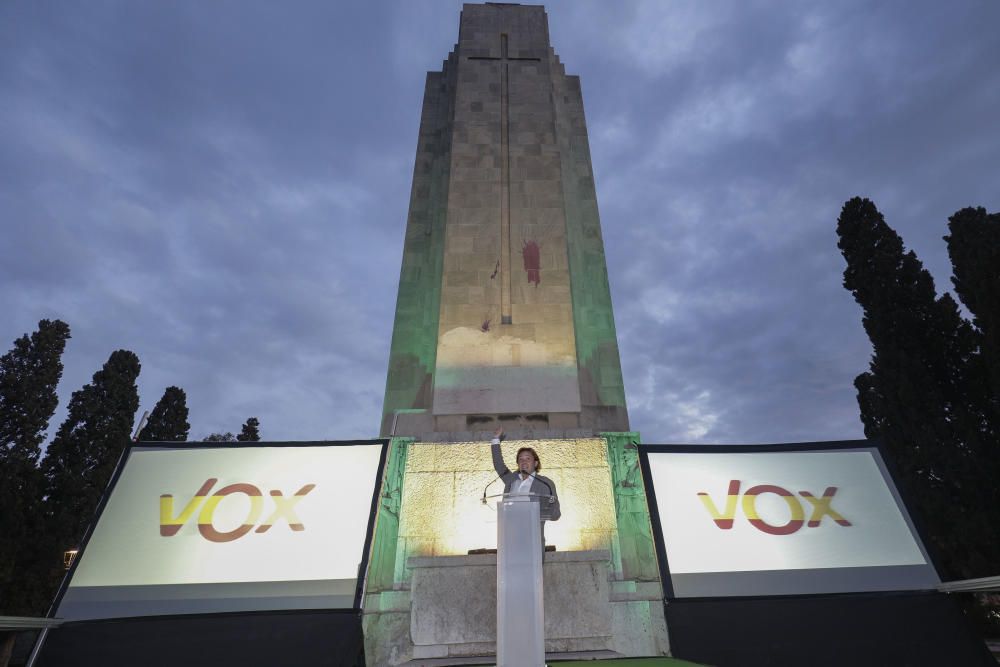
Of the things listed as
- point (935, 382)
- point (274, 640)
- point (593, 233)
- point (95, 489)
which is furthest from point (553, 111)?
point (95, 489)

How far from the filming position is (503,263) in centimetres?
1086

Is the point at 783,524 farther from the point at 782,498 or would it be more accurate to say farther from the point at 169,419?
the point at 169,419

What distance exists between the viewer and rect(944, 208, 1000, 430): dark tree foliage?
15570mm

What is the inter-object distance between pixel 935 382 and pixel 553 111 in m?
17.7

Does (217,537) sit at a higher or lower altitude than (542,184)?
lower

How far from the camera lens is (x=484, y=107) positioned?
13211 mm

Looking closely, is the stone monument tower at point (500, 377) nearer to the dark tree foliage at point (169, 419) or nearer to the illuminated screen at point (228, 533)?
the illuminated screen at point (228, 533)

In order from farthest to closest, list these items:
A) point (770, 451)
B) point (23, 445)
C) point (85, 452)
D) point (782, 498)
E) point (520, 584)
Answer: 1. point (85, 452)
2. point (23, 445)
3. point (770, 451)
4. point (782, 498)
5. point (520, 584)

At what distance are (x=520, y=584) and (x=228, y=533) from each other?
452cm

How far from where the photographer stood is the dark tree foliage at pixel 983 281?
15.6 meters

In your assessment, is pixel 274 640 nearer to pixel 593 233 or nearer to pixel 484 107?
pixel 593 233

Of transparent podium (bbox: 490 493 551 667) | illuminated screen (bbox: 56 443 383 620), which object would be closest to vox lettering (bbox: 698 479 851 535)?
transparent podium (bbox: 490 493 551 667)

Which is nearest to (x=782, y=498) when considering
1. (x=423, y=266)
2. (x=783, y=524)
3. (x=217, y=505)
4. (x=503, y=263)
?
(x=783, y=524)

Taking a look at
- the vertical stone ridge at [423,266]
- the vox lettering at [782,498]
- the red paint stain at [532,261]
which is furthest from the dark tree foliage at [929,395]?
the vertical stone ridge at [423,266]
